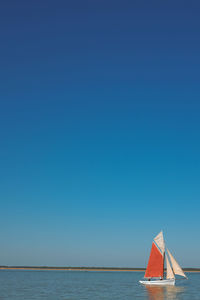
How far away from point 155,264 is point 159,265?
1.12 m

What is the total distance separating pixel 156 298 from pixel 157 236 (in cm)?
2117

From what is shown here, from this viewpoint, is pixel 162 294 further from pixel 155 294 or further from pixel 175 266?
pixel 175 266

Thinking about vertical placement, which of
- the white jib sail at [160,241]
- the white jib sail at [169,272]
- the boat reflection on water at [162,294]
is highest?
the white jib sail at [160,241]

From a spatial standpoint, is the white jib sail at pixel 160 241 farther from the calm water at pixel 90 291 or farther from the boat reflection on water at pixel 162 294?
the boat reflection on water at pixel 162 294

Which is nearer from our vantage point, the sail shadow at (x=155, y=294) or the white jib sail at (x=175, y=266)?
the sail shadow at (x=155, y=294)

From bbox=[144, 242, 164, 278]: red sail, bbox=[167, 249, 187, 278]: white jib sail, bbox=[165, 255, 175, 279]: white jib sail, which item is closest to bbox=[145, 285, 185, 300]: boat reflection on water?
bbox=[165, 255, 175, 279]: white jib sail

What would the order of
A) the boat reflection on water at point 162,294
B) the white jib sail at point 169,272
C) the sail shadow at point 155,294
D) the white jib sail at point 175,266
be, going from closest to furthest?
the sail shadow at point 155,294, the boat reflection on water at point 162,294, the white jib sail at point 175,266, the white jib sail at point 169,272

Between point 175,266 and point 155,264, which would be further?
point 155,264

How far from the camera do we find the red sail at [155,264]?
72.2m

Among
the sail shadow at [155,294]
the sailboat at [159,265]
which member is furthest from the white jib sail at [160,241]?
the sail shadow at [155,294]

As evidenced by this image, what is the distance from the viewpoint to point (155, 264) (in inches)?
2862

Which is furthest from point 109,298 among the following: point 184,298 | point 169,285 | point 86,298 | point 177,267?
point 169,285

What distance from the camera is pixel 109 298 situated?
53656 mm

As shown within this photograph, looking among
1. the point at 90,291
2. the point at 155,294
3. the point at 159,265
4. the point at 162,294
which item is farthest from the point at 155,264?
the point at 90,291
